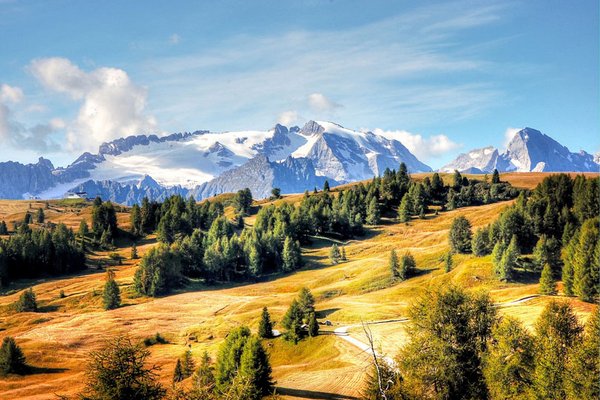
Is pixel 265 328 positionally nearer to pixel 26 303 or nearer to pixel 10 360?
pixel 10 360

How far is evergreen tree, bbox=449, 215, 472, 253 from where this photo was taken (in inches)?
5271

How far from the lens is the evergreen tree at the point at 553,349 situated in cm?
3728

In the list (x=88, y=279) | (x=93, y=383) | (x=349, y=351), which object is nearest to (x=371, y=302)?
(x=349, y=351)

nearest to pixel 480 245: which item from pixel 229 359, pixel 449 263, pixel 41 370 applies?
pixel 449 263

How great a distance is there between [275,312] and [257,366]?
5558 centimetres

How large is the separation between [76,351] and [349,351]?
191 ft

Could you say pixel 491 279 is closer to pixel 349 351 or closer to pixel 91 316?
pixel 349 351

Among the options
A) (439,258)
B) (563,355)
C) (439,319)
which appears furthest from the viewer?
(439,258)

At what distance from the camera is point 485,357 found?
4472 cm

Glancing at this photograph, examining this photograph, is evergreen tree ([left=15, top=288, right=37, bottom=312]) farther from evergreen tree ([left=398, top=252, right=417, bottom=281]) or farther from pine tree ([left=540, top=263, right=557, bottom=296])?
pine tree ([left=540, top=263, right=557, bottom=296])

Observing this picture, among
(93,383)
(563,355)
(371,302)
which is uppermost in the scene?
(93,383)

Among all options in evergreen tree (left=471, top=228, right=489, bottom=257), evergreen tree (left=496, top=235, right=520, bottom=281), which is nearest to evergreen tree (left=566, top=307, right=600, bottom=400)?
evergreen tree (left=496, top=235, right=520, bottom=281)

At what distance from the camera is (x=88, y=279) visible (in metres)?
156

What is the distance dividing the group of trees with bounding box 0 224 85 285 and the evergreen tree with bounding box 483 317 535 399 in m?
167
